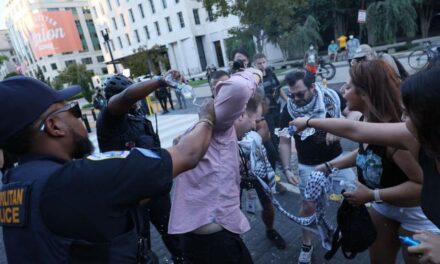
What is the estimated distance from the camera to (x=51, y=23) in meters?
62.4

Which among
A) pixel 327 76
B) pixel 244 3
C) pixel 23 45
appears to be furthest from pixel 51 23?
pixel 327 76

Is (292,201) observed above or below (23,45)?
below

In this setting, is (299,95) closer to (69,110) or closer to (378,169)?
(378,169)

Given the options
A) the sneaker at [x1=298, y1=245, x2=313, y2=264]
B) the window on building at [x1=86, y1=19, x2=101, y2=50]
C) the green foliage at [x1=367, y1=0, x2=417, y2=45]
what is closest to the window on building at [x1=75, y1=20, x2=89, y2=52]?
the window on building at [x1=86, y1=19, x2=101, y2=50]

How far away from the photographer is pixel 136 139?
8.54 feet

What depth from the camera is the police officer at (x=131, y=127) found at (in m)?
2.14

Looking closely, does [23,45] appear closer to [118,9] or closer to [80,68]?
[118,9]

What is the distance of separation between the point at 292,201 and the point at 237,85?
9.90 feet

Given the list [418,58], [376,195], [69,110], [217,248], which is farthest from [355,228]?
[418,58]

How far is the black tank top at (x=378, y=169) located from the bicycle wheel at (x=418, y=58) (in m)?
11.5

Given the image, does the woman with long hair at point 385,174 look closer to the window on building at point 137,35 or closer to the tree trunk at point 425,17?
the tree trunk at point 425,17

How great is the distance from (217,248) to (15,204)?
44.5 inches

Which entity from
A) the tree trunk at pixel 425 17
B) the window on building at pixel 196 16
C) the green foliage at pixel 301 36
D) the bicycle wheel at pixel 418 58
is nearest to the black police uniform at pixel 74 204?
the bicycle wheel at pixel 418 58

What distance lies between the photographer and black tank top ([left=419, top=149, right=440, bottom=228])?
1.40 m
